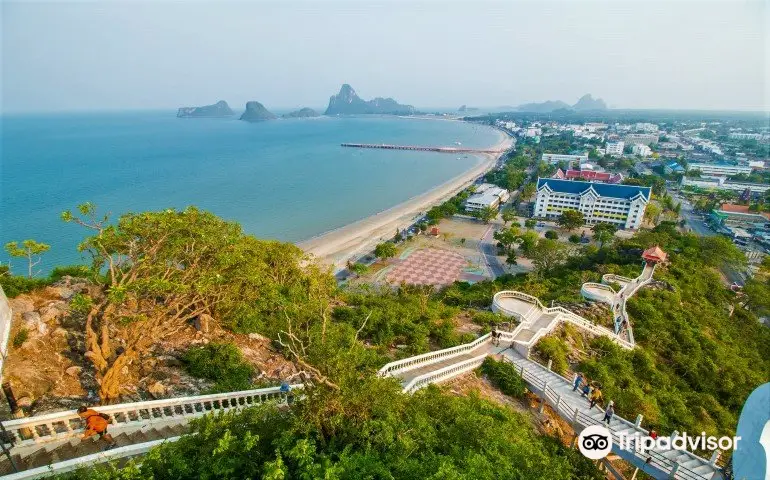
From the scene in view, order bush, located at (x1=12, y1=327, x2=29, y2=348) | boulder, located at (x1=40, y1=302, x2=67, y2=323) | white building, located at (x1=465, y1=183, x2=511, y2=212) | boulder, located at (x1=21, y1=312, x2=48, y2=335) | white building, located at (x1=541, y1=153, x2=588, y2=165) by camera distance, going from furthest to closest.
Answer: white building, located at (x1=541, y1=153, x2=588, y2=165), white building, located at (x1=465, y1=183, x2=511, y2=212), boulder, located at (x1=40, y1=302, x2=67, y2=323), boulder, located at (x1=21, y1=312, x2=48, y2=335), bush, located at (x1=12, y1=327, x2=29, y2=348)

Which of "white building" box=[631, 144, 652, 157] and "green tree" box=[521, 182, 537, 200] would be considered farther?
"white building" box=[631, 144, 652, 157]

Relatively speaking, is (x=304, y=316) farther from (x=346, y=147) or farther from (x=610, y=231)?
(x=346, y=147)

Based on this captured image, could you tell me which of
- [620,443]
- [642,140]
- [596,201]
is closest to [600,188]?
[596,201]

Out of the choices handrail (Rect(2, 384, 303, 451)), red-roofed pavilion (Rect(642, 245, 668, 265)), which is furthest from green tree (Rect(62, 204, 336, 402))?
red-roofed pavilion (Rect(642, 245, 668, 265))

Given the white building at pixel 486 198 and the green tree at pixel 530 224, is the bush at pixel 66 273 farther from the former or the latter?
the white building at pixel 486 198

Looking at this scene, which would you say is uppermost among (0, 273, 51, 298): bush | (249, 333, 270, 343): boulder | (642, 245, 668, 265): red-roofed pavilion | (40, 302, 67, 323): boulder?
(0, 273, 51, 298): bush

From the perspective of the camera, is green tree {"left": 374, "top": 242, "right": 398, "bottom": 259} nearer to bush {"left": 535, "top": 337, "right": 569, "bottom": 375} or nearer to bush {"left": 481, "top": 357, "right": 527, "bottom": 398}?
bush {"left": 535, "top": 337, "right": 569, "bottom": 375}

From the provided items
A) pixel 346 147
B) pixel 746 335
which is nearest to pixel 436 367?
pixel 746 335
